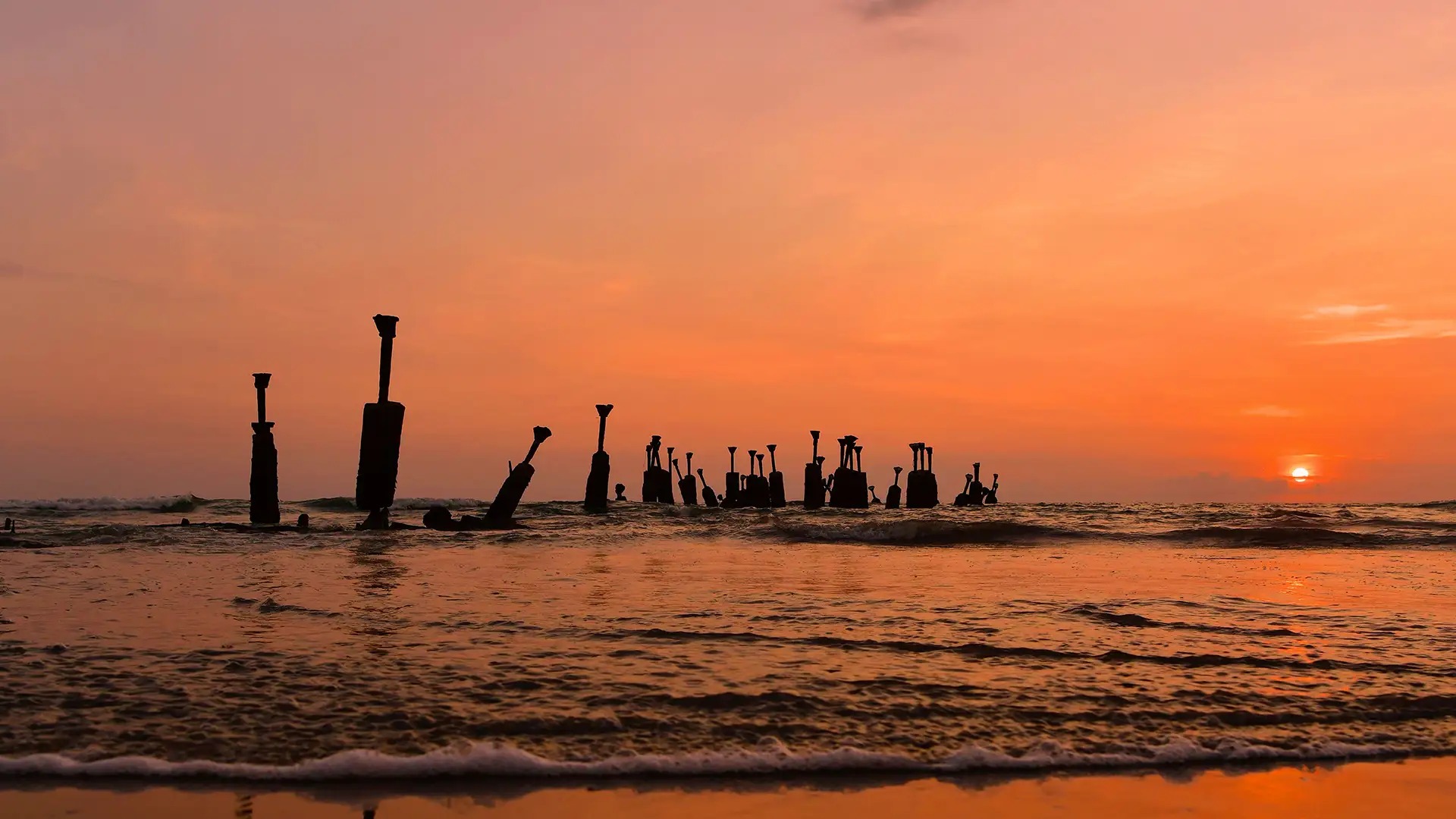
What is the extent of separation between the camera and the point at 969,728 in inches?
206

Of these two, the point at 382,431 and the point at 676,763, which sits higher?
the point at 382,431

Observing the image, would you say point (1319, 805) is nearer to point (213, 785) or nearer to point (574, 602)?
point (213, 785)

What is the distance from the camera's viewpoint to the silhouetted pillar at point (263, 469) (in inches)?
804

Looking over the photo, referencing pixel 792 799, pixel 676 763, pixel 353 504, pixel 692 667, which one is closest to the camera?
pixel 792 799

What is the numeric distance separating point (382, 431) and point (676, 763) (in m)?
15.2

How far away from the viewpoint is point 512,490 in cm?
2286

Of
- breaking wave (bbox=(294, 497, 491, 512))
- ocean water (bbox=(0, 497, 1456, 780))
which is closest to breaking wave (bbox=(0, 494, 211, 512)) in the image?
breaking wave (bbox=(294, 497, 491, 512))

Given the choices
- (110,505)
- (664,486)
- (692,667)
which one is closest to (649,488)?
(664,486)

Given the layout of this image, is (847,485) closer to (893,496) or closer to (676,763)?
(893,496)

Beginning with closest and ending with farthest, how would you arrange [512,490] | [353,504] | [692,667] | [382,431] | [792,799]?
[792,799] < [692,667] < [382,431] < [512,490] < [353,504]

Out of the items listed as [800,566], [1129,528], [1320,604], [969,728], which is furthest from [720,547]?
[969,728]

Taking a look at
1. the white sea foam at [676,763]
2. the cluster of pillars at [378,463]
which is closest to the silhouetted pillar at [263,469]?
the cluster of pillars at [378,463]

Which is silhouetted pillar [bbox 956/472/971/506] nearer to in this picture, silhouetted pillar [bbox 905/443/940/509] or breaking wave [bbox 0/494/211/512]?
silhouetted pillar [bbox 905/443/940/509]

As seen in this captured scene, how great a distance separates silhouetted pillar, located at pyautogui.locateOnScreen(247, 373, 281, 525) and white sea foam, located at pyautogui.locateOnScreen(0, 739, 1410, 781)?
17.2 m
